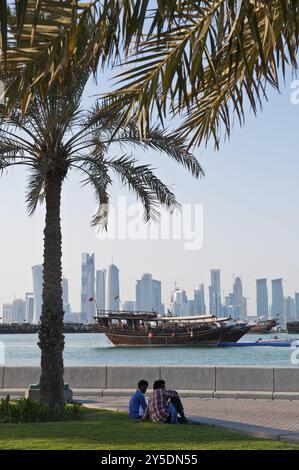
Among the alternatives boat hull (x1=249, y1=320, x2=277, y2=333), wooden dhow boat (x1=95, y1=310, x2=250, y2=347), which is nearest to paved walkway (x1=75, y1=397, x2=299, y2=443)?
wooden dhow boat (x1=95, y1=310, x2=250, y2=347)

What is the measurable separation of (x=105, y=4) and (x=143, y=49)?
59.1 inches

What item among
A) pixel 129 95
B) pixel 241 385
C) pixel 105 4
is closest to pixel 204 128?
pixel 129 95

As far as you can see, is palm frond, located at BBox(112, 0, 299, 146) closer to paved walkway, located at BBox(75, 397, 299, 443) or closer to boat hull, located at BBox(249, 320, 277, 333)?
paved walkway, located at BBox(75, 397, 299, 443)

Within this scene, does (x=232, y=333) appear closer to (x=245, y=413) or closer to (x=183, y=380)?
(x=183, y=380)

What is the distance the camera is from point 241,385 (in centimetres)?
1966

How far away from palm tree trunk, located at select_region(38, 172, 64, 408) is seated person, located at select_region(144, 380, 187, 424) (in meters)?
2.64

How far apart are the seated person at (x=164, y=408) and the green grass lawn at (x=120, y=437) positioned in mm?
249

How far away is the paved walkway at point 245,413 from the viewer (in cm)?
1178

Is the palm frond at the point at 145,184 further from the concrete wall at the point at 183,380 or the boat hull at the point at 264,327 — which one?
the boat hull at the point at 264,327

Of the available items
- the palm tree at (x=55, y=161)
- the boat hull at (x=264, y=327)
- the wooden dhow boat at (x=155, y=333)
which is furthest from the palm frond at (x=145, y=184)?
the boat hull at (x=264, y=327)

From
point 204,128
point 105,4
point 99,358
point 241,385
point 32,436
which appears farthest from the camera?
point 99,358

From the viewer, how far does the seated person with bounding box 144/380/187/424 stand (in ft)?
41.3

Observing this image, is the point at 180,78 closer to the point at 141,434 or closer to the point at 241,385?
the point at 141,434
